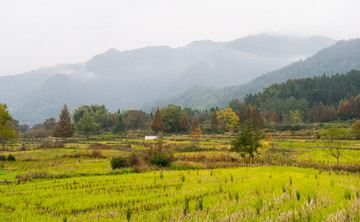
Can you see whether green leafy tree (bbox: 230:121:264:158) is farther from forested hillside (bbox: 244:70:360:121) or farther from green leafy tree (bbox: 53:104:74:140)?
forested hillside (bbox: 244:70:360:121)

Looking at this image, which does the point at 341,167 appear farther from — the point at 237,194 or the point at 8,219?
the point at 8,219

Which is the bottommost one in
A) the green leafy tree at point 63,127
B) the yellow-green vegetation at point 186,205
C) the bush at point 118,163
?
the bush at point 118,163

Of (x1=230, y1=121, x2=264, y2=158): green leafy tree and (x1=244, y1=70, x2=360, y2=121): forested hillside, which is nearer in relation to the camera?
(x1=230, y1=121, x2=264, y2=158): green leafy tree

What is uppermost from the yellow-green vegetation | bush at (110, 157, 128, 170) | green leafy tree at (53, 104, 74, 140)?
green leafy tree at (53, 104, 74, 140)

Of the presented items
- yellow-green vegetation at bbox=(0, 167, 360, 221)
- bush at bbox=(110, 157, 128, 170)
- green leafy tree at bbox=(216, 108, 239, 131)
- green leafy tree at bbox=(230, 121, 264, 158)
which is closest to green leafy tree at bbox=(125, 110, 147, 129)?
green leafy tree at bbox=(216, 108, 239, 131)

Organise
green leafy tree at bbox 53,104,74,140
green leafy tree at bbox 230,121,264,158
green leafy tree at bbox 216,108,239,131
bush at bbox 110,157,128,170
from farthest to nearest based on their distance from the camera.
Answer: green leafy tree at bbox 216,108,239,131 → green leafy tree at bbox 53,104,74,140 → green leafy tree at bbox 230,121,264,158 → bush at bbox 110,157,128,170

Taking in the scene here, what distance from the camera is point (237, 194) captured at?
323 inches

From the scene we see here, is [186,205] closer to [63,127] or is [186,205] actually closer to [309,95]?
[63,127]

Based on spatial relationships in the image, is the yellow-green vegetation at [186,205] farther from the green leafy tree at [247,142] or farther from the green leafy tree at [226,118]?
the green leafy tree at [226,118]

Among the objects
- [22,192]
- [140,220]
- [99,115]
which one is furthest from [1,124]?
[99,115]

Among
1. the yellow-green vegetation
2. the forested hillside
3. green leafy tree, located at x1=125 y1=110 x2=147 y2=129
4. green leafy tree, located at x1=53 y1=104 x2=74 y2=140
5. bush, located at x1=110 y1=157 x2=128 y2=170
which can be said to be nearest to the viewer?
the yellow-green vegetation

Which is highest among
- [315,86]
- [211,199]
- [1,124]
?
[315,86]

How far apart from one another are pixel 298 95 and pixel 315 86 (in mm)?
14968

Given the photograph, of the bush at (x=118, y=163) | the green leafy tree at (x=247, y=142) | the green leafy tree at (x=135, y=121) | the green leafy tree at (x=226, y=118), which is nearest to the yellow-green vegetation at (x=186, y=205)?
the bush at (x=118, y=163)
